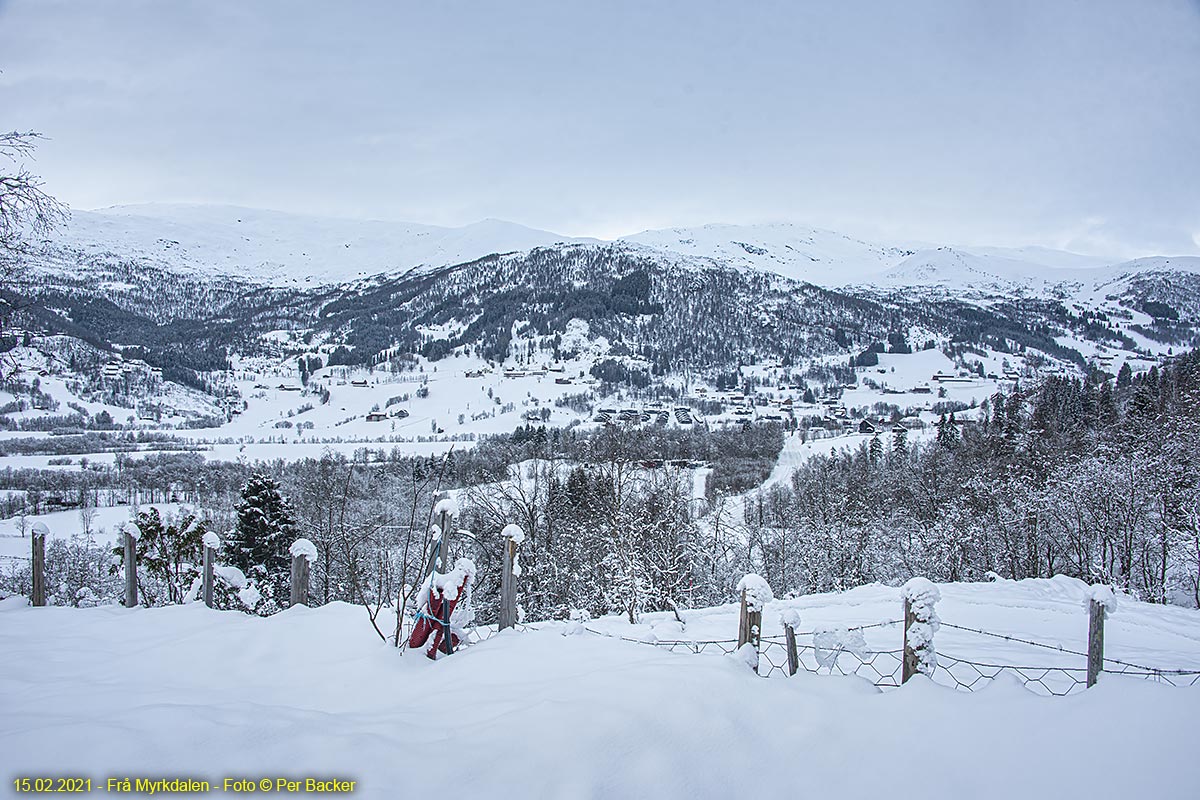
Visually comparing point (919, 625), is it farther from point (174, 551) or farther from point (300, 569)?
point (174, 551)

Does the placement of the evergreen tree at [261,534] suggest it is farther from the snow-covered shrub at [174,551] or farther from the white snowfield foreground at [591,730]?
the white snowfield foreground at [591,730]

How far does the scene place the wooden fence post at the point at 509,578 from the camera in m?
5.96

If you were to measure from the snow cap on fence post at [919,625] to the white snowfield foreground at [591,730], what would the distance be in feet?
1.36

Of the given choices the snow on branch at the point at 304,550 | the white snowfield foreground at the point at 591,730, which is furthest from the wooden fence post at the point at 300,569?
the white snowfield foreground at the point at 591,730

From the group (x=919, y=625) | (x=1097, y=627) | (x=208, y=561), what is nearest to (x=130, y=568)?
(x=208, y=561)

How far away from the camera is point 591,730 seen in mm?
3119

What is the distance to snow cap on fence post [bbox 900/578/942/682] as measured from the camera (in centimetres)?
408

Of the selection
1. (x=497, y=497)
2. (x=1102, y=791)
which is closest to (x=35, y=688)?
(x=1102, y=791)

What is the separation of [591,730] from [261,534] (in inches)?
771

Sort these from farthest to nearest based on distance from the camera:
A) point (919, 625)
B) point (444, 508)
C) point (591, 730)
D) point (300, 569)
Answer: point (300, 569) < point (444, 508) < point (919, 625) < point (591, 730)

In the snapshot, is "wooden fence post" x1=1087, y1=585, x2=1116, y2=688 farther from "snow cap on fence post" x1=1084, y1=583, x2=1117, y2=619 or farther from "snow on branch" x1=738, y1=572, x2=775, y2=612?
"snow on branch" x1=738, y1=572, x2=775, y2=612

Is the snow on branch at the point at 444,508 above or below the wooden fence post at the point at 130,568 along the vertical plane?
above

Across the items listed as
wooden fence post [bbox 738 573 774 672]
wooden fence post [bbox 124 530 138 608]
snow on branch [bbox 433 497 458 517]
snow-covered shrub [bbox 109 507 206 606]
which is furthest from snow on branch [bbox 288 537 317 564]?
snow-covered shrub [bbox 109 507 206 606]

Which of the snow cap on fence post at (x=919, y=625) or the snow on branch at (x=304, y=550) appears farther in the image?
the snow on branch at (x=304, y=550)
